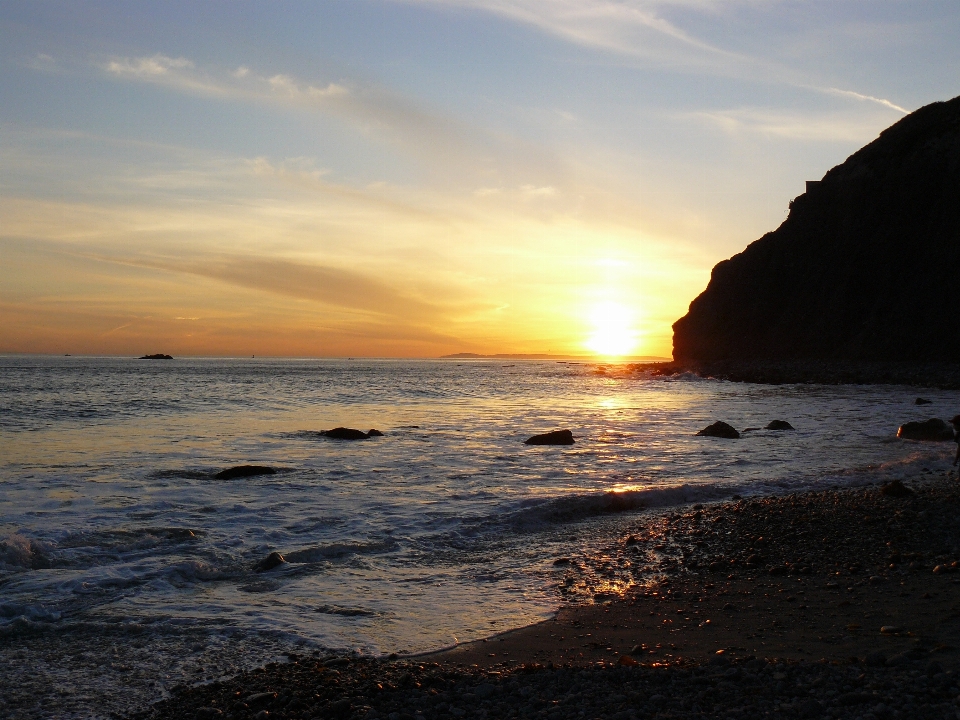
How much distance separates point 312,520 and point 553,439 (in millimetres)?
11263

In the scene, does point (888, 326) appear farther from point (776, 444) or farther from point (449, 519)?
point (449, 519)

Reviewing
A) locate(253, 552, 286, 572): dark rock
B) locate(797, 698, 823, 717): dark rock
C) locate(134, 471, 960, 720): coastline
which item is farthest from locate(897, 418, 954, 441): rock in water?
locate(253, 552, 286, 572): dark rock

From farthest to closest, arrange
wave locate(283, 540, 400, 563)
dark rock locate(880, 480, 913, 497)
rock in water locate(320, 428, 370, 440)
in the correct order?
rock in water locate(320, 428, 370, 440) < dark rock locate(880, 480, 913, 497) < wave locate(283, 540, 400, 563)

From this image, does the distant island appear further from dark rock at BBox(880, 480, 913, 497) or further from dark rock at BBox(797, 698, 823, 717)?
dark rock at BBox(797, 698, 823, 717)

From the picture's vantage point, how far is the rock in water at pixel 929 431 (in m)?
19.9

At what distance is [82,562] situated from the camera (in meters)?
9.22

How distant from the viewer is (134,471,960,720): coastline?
500 cm

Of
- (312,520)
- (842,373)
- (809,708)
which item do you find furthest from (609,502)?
(842,373)

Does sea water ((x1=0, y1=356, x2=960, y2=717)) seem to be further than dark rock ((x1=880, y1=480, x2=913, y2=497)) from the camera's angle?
No

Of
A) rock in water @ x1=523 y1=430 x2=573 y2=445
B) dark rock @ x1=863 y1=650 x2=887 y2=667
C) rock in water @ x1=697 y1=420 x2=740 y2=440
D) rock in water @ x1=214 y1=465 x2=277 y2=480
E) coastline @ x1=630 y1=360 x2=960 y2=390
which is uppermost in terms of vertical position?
coastline @ x1=630 y1=360 x2=960 y2=390

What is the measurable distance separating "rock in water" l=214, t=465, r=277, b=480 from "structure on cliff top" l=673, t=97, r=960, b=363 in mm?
58187

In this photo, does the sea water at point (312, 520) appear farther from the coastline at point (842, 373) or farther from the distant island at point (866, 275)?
the distant island at point (866, 275)

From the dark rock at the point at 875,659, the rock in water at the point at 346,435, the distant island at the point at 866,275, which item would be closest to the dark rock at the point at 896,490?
A: the dark rock at the point at 875,659

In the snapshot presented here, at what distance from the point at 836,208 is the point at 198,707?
80.8 metres
